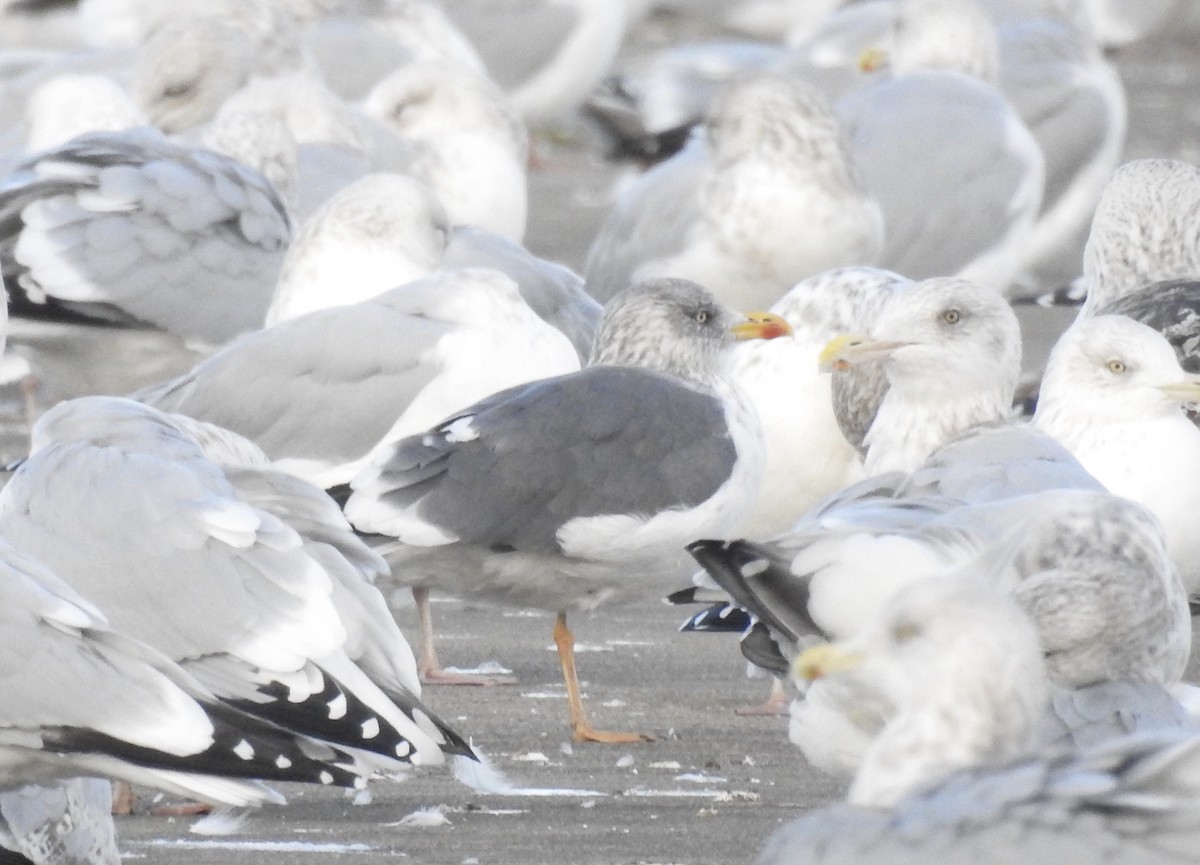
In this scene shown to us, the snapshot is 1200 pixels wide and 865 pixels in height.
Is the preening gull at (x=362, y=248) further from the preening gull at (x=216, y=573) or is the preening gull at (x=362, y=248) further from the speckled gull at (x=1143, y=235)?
the preening gull at (x=216, y=573)

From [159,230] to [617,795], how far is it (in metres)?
3.85

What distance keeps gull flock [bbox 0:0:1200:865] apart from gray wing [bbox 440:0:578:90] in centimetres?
513

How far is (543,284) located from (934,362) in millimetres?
1792

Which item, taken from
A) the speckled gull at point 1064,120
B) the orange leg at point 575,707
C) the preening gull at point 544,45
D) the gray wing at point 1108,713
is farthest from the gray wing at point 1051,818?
the preening gull at point 544,45

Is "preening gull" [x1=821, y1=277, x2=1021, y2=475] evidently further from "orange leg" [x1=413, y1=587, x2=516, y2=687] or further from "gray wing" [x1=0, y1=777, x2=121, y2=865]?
"gray wing" [x1=0, y1=777, x2=121, y2=865]

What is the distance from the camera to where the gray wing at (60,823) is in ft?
14.0

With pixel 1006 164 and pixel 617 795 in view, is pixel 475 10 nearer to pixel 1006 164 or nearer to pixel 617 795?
pixel 1006 164

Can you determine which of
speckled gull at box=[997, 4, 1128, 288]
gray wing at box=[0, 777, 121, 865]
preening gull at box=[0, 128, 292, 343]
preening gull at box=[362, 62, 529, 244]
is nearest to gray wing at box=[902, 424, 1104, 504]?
gray wing at box=[0, 777, 121, 865]

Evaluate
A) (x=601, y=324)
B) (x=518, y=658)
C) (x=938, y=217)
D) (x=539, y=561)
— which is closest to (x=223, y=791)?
(x=539, y=561)

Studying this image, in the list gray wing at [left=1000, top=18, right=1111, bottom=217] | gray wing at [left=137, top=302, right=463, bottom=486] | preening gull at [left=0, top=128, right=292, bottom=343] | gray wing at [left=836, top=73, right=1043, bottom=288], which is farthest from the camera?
gray wing at [left=1000, top=18, right=1111, bottom=217]

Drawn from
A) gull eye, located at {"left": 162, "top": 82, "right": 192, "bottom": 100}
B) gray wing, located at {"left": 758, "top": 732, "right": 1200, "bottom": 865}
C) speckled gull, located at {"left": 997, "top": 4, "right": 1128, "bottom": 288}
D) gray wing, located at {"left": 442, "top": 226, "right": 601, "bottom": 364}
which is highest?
gray wing, located at {"left": 758, "top": 732, "right": 1200, "bottom": 865}

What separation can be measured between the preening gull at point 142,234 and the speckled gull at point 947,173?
254 centimetres

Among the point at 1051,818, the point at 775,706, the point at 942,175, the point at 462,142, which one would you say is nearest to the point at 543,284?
the point at 775,706

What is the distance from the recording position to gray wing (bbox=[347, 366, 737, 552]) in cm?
567
